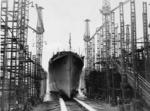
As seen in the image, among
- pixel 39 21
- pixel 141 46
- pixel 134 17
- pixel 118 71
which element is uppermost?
pixel 39 21

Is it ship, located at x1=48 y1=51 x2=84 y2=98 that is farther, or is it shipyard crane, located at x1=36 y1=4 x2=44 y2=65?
shipyard crane, located at x1=36 y1=4 x2=44 y2=65

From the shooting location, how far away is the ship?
29328 mm

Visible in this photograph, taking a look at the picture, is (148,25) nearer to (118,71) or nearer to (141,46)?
(141,46)

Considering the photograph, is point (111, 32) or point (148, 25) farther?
point (111, 32)

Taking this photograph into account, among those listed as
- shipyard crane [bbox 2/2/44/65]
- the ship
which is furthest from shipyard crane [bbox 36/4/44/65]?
the ship

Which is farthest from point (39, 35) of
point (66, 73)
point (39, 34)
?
point (66, 73)

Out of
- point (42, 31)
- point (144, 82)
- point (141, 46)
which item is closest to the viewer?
point (144, 82)

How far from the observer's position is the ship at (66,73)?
2933 cm

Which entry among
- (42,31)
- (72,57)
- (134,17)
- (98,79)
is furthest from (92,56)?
(134,17)

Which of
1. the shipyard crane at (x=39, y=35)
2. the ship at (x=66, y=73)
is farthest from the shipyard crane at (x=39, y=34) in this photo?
the ship at (x=66, y=73)

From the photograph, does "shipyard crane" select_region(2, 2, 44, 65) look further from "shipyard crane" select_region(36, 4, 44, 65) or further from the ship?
the ship

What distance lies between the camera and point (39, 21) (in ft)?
170

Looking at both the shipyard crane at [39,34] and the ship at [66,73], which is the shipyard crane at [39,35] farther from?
the ship at [66,73]

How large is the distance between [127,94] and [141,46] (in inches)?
376
